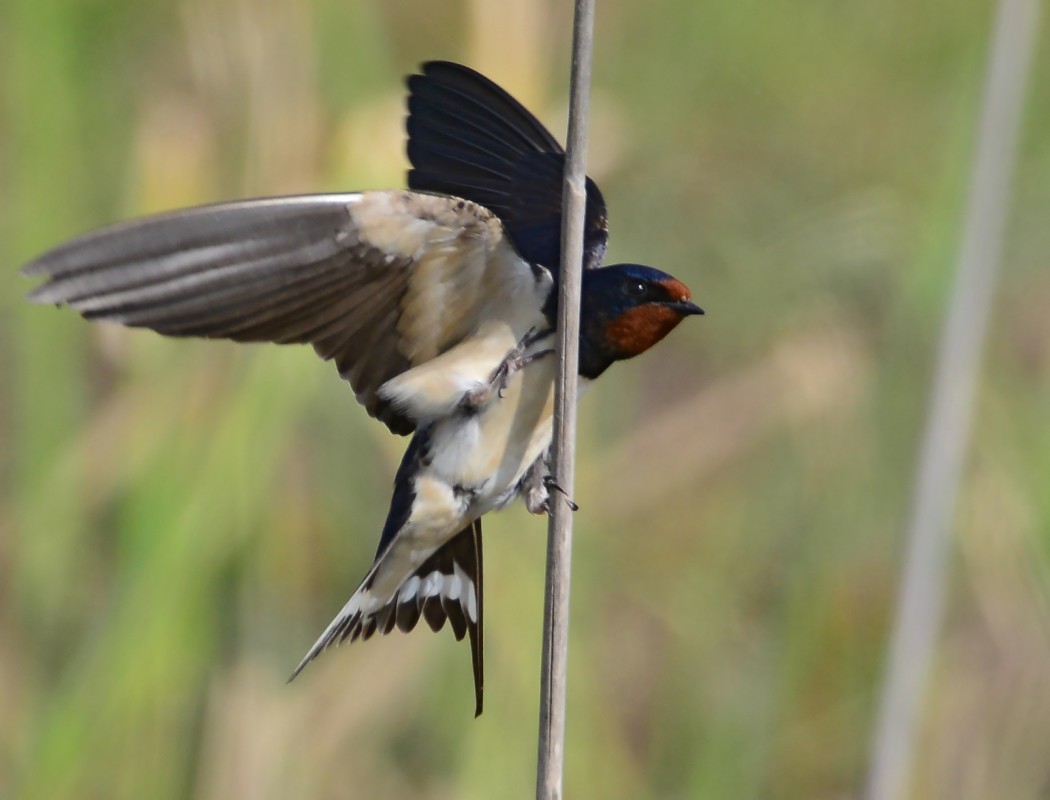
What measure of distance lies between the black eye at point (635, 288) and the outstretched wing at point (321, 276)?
0.32 feet

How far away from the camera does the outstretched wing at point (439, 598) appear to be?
60.6 inches

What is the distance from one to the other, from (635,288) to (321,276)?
0.32 meters

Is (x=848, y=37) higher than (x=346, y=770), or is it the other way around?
(x=848, y=37)

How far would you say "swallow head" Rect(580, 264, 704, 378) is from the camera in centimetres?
138

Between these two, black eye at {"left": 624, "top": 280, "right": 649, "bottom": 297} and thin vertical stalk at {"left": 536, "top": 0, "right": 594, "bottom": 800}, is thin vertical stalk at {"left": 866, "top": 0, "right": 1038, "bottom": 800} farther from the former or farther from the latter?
thin vertical stalk at {"left": 536, "top": 0, "right": 594, "bottom": 800}

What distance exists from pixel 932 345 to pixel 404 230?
2.31ft

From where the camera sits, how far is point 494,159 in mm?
1540

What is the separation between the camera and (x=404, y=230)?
49.4 inches

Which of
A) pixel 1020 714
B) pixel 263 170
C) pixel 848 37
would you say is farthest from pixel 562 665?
pixel 848 37

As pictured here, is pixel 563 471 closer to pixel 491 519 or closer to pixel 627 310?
pixel 627 310

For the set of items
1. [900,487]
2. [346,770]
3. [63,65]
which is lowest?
[346,770]

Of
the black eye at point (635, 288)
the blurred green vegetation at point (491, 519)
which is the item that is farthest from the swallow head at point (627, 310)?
the blurred green vegetation at point (491, 519)

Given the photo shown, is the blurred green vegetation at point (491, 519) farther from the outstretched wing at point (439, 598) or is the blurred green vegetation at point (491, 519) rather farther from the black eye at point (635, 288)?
the black eye at point (635, 288)

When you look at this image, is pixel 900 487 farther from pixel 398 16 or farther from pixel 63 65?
pixel 398 16
